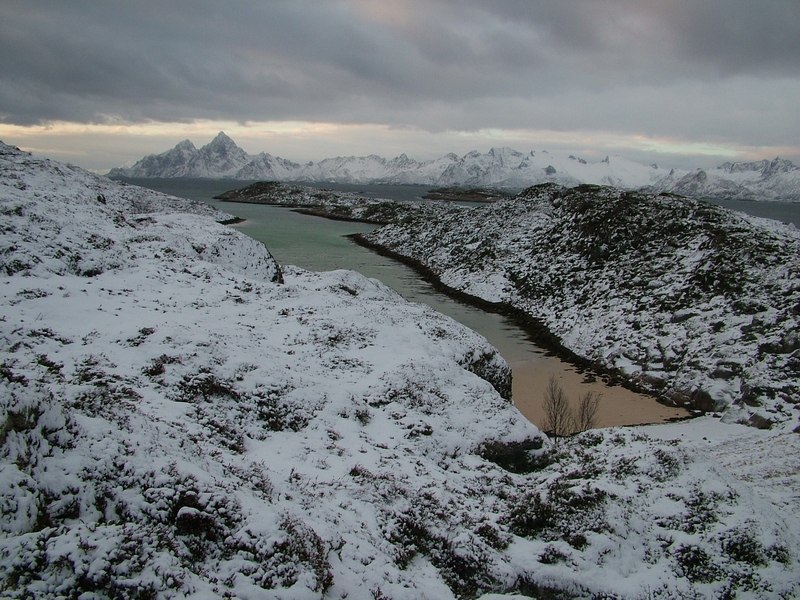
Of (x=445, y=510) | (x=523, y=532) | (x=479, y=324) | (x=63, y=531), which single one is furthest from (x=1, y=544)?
(x=479, y=324)

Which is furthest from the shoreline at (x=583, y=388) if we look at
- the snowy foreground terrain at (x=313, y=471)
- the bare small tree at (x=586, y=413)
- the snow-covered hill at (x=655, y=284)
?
the snowy foreground terrain at (x=313, y=471)

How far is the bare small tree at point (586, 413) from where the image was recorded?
65.0 feet

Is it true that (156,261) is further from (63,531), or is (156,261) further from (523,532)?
(523,532)

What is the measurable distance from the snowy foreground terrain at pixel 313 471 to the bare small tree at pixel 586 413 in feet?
9.06

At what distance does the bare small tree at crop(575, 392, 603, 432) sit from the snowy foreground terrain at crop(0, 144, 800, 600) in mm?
2761

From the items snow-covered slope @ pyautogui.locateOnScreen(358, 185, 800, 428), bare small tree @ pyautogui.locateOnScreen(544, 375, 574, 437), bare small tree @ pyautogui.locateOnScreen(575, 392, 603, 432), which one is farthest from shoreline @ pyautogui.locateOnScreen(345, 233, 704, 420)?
bare small tree @ pyautogui.locateOnScreen(544, 375, 574, 437)

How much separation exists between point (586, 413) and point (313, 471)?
1459 cm

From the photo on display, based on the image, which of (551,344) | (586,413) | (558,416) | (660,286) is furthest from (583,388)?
(660,286)

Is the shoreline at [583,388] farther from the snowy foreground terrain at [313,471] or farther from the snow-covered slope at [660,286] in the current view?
the snowy foreground terrain at [313,471]

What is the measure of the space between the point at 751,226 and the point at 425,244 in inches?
1380

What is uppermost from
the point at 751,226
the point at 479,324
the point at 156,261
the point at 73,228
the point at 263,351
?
the point at 751,226

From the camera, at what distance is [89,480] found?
6934mm

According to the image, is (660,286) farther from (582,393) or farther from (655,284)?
(582,393)

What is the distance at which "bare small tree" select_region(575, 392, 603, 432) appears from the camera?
780 inches
